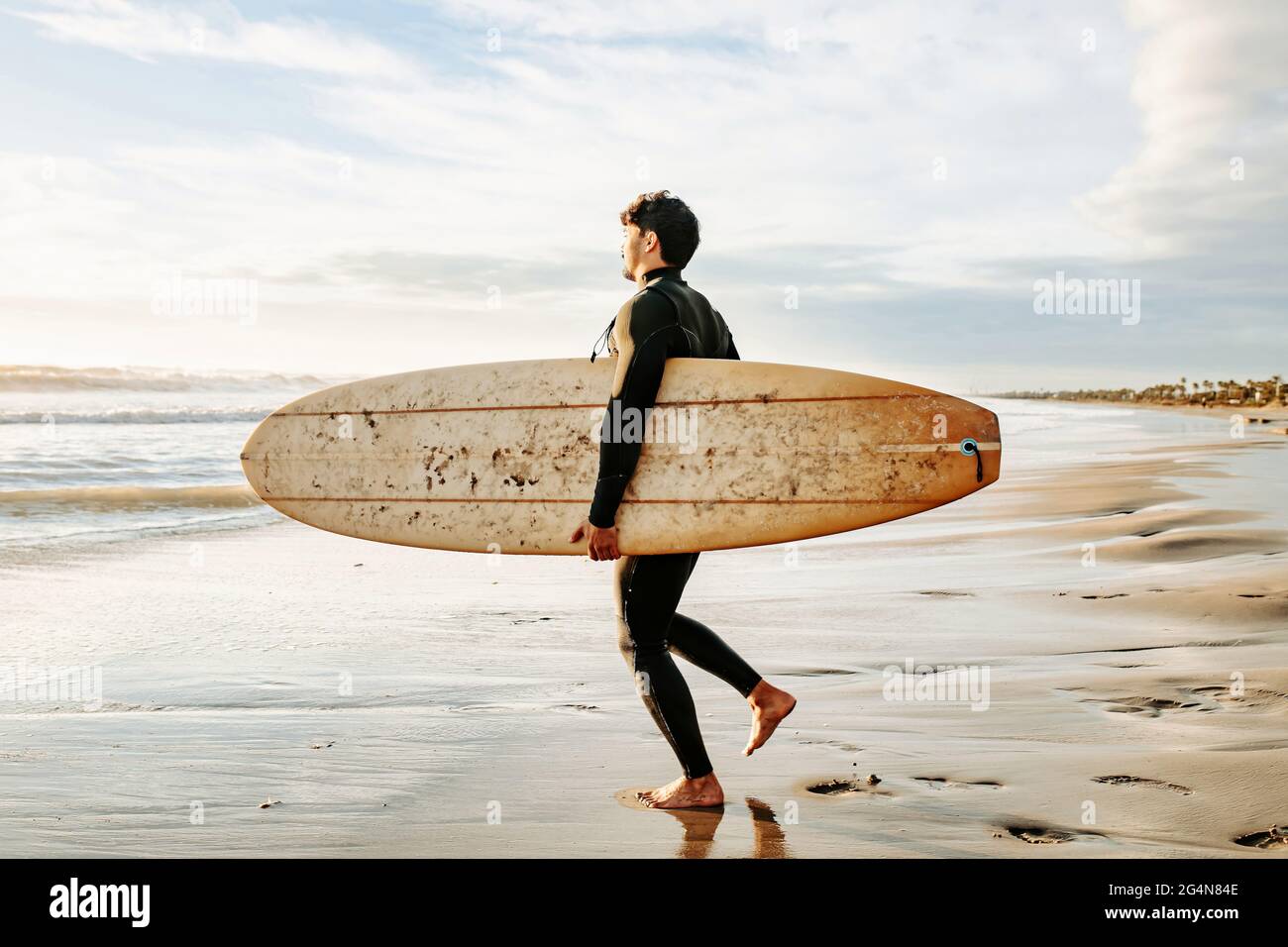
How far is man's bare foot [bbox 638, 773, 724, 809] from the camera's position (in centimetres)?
282

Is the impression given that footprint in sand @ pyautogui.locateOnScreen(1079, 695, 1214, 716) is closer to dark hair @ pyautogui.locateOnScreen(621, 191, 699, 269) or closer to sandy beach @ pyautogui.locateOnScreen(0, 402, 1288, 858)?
sandy beach @ pyautogui.locateOnScreen(0, 402, 1288, 858)

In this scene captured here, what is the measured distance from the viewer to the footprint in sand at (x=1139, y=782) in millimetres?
2799

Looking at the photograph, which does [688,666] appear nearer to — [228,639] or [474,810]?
[474,810]

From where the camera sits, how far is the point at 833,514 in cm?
331

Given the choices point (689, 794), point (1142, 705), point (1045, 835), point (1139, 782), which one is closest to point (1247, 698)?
point (1142, 705)

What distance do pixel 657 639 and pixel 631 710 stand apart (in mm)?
887

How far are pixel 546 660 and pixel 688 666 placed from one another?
60 centimetres

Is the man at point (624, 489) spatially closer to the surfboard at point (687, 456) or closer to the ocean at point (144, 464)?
the surfboard at point (687, 456)

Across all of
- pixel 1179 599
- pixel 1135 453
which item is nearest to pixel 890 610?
pixel 1179 599

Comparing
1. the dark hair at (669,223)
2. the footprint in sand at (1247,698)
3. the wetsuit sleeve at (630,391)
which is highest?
the dark hair at (669,223)

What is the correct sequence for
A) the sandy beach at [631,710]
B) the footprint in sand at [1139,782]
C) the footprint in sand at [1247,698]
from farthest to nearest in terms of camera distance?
1. the footprint in sand at [1247,698]
2. the footprint in sand at [1139,782]
3. the sandy beach at [631,710]

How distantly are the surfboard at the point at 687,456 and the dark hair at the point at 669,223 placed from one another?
1.06 ft

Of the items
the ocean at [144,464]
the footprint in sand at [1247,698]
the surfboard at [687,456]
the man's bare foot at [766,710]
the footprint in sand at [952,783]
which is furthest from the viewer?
the ocean at [144,464]

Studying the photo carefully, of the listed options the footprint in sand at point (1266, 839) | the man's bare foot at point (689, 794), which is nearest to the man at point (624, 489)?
the man's bare foot at point (689, 794)
